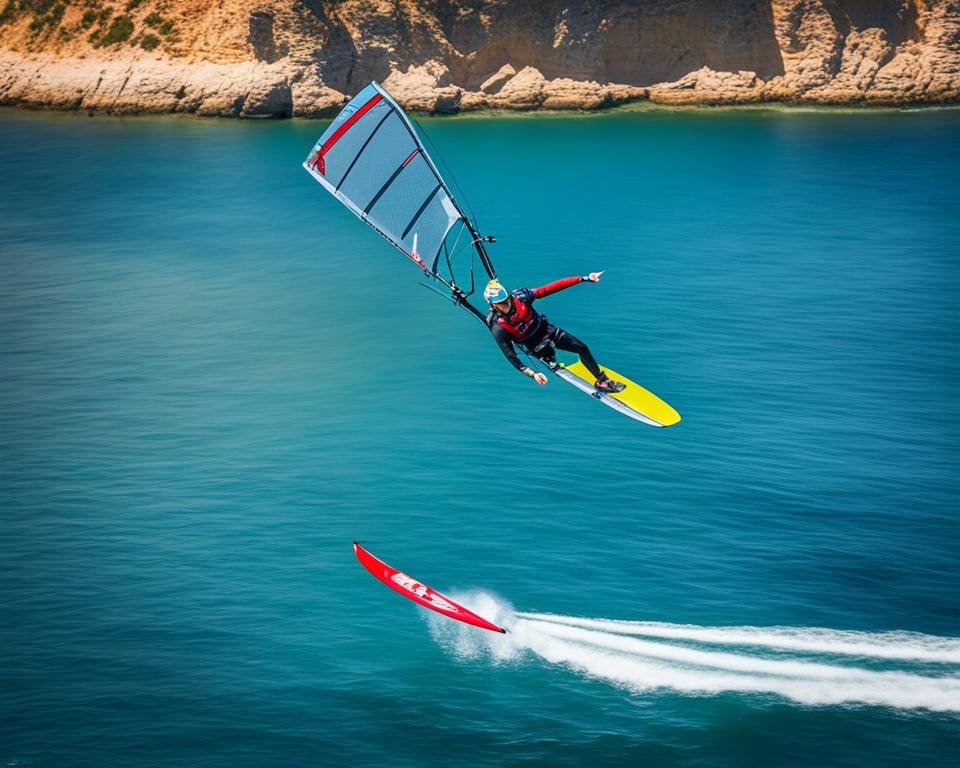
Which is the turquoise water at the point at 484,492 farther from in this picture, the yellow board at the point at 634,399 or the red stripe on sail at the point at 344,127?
the red stripe on sail at the point at 344,127

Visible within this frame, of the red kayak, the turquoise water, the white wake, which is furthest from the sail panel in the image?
the white wake

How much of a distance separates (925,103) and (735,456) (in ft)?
151

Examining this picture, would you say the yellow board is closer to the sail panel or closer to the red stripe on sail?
the sail panel

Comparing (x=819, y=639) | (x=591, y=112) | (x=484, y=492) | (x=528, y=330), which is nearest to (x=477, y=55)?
(x=591, y=112)

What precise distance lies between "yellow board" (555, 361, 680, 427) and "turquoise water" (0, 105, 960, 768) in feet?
8.87

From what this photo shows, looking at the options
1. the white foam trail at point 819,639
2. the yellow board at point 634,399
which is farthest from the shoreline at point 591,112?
the white foam trail at point 819,639

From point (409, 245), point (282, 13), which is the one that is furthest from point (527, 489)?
point (282, 13)

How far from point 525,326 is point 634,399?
11.2 ft

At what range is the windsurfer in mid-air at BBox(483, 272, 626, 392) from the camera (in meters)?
20.8

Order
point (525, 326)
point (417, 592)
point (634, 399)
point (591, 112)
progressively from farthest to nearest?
point (591, 112) → point (634, 399) → point (525, 326) → point (417, 592)

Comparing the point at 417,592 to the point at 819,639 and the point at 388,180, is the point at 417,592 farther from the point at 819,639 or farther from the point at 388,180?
the point at 388,180

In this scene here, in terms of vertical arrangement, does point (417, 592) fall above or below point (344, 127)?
below

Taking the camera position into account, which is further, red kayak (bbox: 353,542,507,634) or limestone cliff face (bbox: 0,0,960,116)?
limestone cliff face (bbox: 0,0,960,116)

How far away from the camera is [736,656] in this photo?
20.0 m
